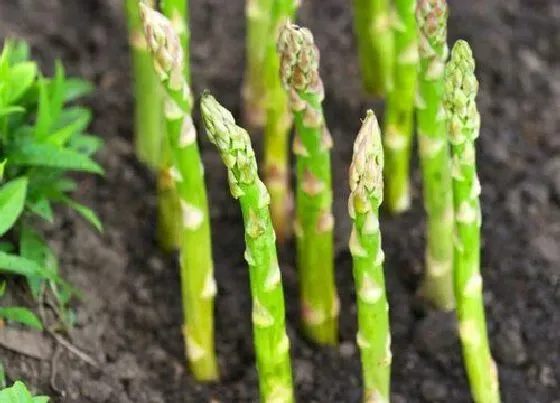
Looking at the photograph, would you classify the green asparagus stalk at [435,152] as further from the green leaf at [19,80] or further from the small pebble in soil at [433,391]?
the green leaf at [19,80]

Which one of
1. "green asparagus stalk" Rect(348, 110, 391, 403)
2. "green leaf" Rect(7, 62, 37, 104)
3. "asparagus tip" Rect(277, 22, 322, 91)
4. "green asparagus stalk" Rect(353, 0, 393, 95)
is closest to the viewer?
"green asparagus stalk" Rect(348, 110, 391, 403)

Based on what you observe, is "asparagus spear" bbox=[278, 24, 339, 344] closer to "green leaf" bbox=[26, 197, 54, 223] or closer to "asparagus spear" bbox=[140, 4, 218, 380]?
"asparagus spear" bbox=[140, 4, 218, 380]

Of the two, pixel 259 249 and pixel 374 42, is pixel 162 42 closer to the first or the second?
pixel 259 249

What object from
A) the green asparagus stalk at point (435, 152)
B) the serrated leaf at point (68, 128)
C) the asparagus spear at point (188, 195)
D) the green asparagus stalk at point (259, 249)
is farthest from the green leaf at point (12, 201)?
the green asparagus stalk at point (435, 152)

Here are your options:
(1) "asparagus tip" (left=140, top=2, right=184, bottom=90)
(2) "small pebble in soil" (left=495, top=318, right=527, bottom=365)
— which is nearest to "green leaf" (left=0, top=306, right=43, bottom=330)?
(1) "asparagus tip" (left=140, top=2, right=184, bottom=90)

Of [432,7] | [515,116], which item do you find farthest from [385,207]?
[432,7]

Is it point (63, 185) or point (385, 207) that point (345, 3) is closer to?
point (385, 207)

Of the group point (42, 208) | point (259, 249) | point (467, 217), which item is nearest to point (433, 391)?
point (467, 217)
